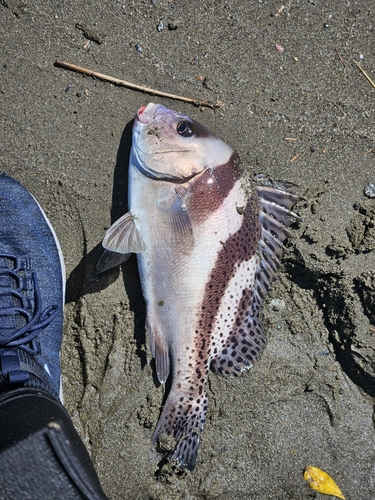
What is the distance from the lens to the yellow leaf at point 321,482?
10.3 ft

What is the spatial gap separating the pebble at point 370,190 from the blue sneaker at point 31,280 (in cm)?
220

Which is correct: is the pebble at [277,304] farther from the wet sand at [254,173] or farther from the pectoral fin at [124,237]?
the pectoral fin at [124,237]

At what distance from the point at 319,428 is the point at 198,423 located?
88 centimetres

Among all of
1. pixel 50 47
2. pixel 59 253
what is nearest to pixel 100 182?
pixel 59 253

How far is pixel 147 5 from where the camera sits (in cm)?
306

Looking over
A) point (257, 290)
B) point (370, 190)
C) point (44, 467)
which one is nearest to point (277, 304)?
point (257, 290)

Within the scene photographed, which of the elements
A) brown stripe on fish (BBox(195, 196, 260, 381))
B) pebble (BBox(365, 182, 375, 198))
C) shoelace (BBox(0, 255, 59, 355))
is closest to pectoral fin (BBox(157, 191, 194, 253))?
brown stripe on fish (BBox(195, 196, 260, 381))

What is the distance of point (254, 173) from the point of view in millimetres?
3209

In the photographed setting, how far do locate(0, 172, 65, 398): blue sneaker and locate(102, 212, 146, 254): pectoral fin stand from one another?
1.56ft

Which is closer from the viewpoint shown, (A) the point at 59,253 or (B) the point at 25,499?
(B) the point at 25,499

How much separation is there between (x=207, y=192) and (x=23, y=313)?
4.81 ft

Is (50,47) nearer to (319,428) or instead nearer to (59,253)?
(59,253)

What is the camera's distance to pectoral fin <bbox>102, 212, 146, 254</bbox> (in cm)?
289

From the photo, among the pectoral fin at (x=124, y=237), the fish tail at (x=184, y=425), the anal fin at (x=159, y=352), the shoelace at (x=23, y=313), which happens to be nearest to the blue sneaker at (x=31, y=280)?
the shoelace at (x=23, y=313)
